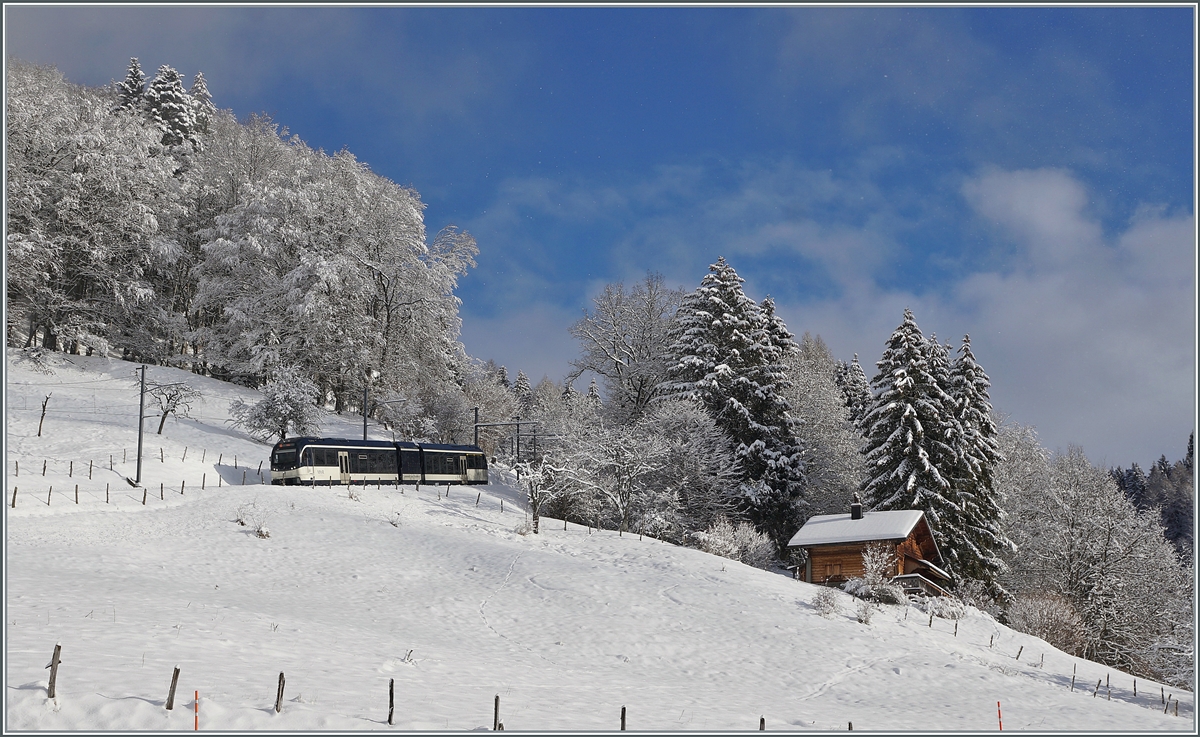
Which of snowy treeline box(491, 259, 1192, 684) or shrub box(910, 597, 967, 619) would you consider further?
snowy treeline box(491, 259, 1192, 684)

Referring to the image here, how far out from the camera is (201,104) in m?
78.2

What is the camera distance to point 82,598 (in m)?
21.1

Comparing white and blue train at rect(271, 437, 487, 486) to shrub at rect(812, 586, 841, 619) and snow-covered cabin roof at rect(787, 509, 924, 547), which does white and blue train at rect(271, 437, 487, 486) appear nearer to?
snow-covered cabin roof at rect(787, 509, 924, 547)

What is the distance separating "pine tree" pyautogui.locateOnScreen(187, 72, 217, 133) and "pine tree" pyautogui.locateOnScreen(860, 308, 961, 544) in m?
67.1

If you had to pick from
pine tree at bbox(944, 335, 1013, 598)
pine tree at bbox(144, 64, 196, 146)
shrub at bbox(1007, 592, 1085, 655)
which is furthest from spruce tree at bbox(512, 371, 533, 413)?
shrub at bbox(1007, 592, 1085, 655)

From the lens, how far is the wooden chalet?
113 feet

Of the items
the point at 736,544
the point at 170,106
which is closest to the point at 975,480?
the point at 736,544

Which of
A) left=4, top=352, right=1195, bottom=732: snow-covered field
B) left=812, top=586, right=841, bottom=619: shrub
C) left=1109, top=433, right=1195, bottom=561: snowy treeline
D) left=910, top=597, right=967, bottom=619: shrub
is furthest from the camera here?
left=1109, top=433, right=1195, bottom=561: snowy treeline

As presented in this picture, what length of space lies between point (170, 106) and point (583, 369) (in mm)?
47257

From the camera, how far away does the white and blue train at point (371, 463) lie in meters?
42.1

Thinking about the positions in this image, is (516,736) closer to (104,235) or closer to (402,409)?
(402,409)

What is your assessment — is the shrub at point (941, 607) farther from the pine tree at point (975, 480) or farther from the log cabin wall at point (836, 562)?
the pine tree at point (975, 480)

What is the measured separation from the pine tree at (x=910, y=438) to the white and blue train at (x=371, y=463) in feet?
78.7

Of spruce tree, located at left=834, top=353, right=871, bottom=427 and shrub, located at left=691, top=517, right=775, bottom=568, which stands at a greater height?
spruce tree, located at left=834, top=353, right=871, bottom=427
